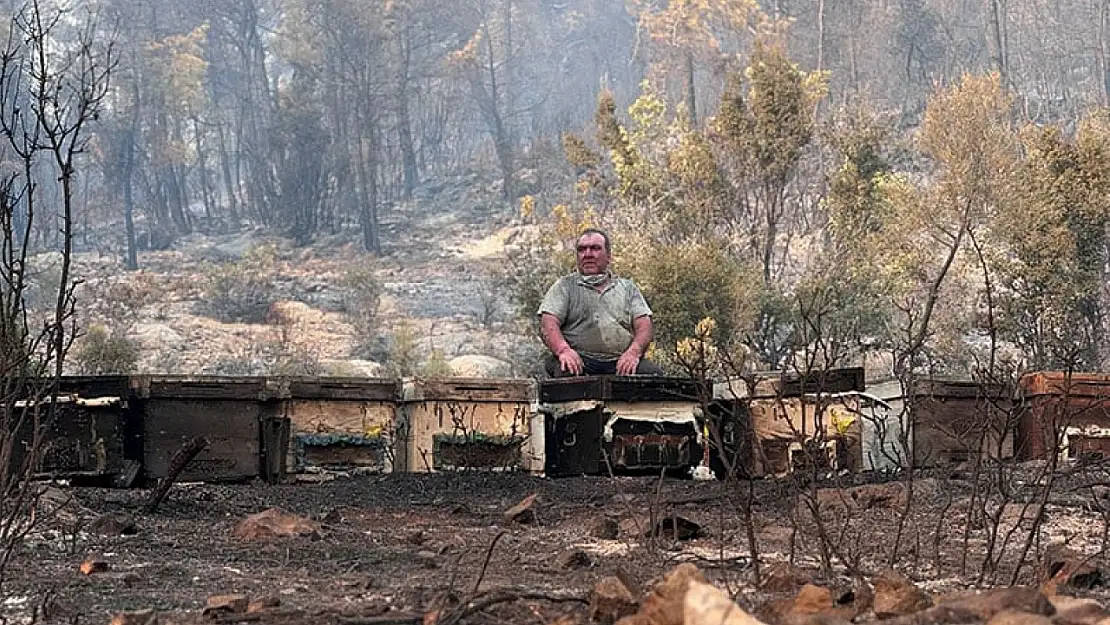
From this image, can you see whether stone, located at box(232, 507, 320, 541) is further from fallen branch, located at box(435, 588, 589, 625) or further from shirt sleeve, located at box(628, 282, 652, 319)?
shirt sleeve, located at box(628, 282, 652, 319)

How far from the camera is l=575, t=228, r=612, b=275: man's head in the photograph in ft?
35.7

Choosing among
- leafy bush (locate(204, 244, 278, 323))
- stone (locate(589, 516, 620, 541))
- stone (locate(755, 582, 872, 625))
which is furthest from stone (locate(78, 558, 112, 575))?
leafy bush (locate(204, 244, 278, 323))

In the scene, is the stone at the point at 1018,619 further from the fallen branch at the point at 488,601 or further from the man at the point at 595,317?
the man at the point at 595,317

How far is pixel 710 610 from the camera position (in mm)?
2764

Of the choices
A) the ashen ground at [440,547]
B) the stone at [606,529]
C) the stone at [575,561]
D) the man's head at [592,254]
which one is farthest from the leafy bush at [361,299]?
the stone at [575,561]

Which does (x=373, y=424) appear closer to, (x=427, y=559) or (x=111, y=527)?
(x=111, y=527)

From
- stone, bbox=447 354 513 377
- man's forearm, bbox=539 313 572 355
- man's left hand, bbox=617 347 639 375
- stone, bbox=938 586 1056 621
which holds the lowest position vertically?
stone, bbox=447 354 513 377

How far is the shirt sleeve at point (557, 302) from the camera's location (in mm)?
10523

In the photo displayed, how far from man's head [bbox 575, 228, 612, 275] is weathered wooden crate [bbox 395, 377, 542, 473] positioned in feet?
5.27

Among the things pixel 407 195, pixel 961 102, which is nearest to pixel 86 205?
pixel 407 195

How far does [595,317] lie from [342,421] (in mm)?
2160

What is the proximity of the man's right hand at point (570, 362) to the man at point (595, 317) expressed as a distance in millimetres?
150

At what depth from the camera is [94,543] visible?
623cm

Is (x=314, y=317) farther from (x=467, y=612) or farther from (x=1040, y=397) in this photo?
(x=467, y=612)
